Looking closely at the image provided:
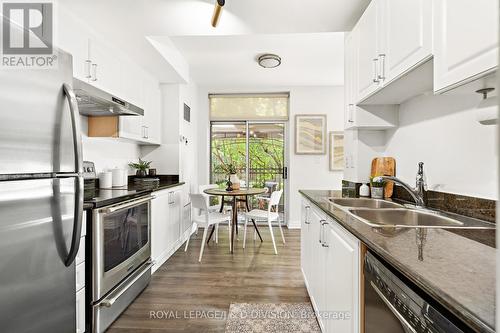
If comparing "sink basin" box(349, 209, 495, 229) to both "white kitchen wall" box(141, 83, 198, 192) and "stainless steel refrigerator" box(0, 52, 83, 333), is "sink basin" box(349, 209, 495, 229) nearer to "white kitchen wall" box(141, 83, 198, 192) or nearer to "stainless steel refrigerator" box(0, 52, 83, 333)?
"stainless steel refrigerator" box(0, 52, 83, 333)

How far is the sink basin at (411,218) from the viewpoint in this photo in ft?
4.26

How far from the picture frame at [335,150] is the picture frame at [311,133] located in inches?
5.0

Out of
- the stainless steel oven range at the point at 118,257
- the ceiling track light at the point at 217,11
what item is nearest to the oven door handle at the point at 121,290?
the stainless steel oven range at the point at 118,257

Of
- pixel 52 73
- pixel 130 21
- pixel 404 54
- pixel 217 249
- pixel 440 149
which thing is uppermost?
pixel 130 21

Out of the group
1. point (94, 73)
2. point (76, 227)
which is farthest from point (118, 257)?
point (94, 73)

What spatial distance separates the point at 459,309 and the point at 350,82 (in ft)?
7.07

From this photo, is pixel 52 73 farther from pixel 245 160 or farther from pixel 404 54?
pixel 245 160

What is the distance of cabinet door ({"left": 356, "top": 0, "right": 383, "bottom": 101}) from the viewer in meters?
1.74

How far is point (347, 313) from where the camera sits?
1.23 meters

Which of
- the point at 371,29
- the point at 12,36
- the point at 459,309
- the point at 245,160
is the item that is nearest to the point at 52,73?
the point at 12,36

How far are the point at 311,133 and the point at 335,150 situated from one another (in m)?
0.54

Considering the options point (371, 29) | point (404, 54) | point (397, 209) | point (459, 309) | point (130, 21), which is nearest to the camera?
point (459, 309)

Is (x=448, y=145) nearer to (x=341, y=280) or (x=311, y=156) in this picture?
(x=341, y=280)

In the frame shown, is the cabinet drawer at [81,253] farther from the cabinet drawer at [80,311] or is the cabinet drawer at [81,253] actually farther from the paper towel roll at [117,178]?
the paper towel roll at [117,178]
